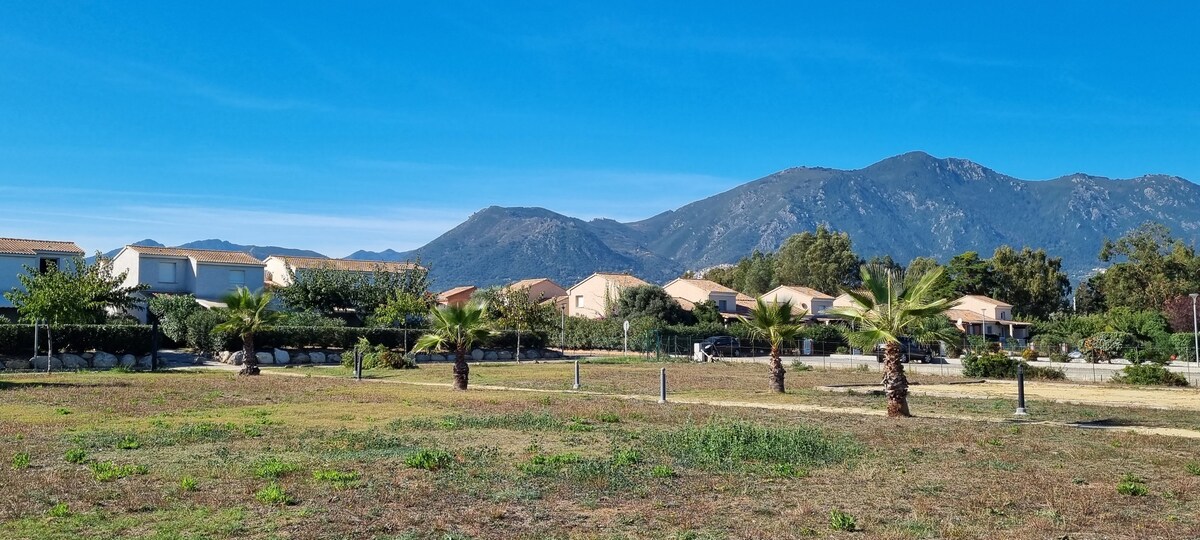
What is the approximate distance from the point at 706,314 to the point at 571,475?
3026 inches

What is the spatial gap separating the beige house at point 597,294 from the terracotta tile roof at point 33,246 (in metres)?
43.2

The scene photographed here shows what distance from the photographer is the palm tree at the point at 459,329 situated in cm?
3105

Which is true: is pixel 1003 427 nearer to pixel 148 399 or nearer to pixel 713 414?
pixel 713 414

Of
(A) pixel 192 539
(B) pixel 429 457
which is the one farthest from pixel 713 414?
(A) pixel 192 539

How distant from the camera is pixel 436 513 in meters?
10.3

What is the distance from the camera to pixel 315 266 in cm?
7788

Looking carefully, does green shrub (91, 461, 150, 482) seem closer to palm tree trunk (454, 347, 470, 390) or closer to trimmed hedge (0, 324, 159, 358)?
palm tree trunk (454, 347, 470, 390)

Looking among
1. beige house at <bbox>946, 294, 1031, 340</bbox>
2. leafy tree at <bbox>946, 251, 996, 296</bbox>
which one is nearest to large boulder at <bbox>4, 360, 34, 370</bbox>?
beige house at <bbox>946, 294, 1031, 340</bbox>

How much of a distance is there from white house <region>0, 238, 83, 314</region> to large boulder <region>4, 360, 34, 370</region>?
82.0 feet

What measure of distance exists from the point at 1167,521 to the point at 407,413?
15.9 metres

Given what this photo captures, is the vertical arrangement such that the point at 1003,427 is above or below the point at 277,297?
below

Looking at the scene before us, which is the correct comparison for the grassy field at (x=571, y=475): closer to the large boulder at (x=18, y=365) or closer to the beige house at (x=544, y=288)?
the large boulder at (x=18, y=365)

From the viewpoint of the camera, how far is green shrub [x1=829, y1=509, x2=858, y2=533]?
9672 millimetres

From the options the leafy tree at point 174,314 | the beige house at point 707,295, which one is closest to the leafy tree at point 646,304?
the beige house at point 707,295
